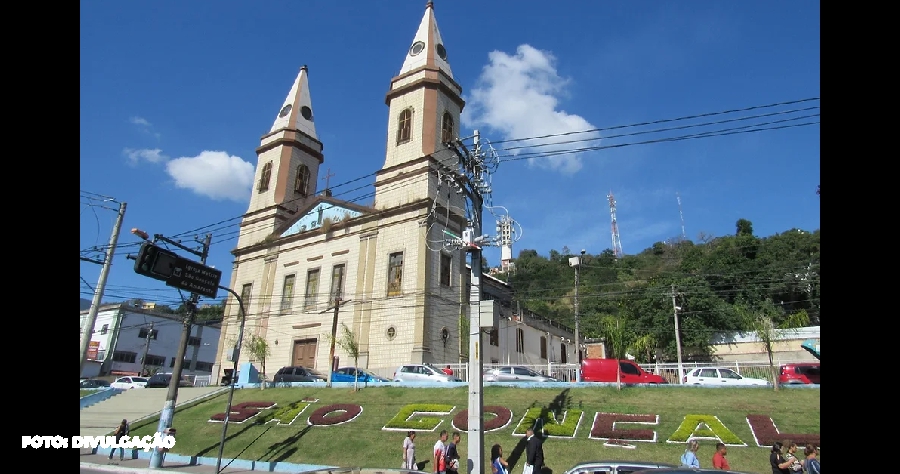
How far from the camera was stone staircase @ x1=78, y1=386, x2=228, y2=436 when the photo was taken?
82.9 feet

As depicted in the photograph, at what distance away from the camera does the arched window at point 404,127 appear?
3562 centimetres

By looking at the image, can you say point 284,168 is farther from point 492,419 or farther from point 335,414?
point 492,419

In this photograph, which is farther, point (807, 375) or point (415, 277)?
point (415, 277)

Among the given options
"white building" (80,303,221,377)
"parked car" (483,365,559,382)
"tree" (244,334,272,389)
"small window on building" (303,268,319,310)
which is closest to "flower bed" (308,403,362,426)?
"parked car" (483,365,559,382)

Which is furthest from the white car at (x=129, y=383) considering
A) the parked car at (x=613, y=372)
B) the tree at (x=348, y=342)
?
the parked car at (x=613, y=372)

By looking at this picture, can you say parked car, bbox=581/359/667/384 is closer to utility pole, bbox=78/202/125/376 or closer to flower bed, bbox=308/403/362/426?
flower bed, bbox=308/403/362/426

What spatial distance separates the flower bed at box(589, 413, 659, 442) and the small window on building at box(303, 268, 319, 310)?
74.5 ft

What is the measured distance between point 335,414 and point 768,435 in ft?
48.5

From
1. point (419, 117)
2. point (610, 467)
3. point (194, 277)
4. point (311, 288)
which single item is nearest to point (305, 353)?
point (311, 288)
